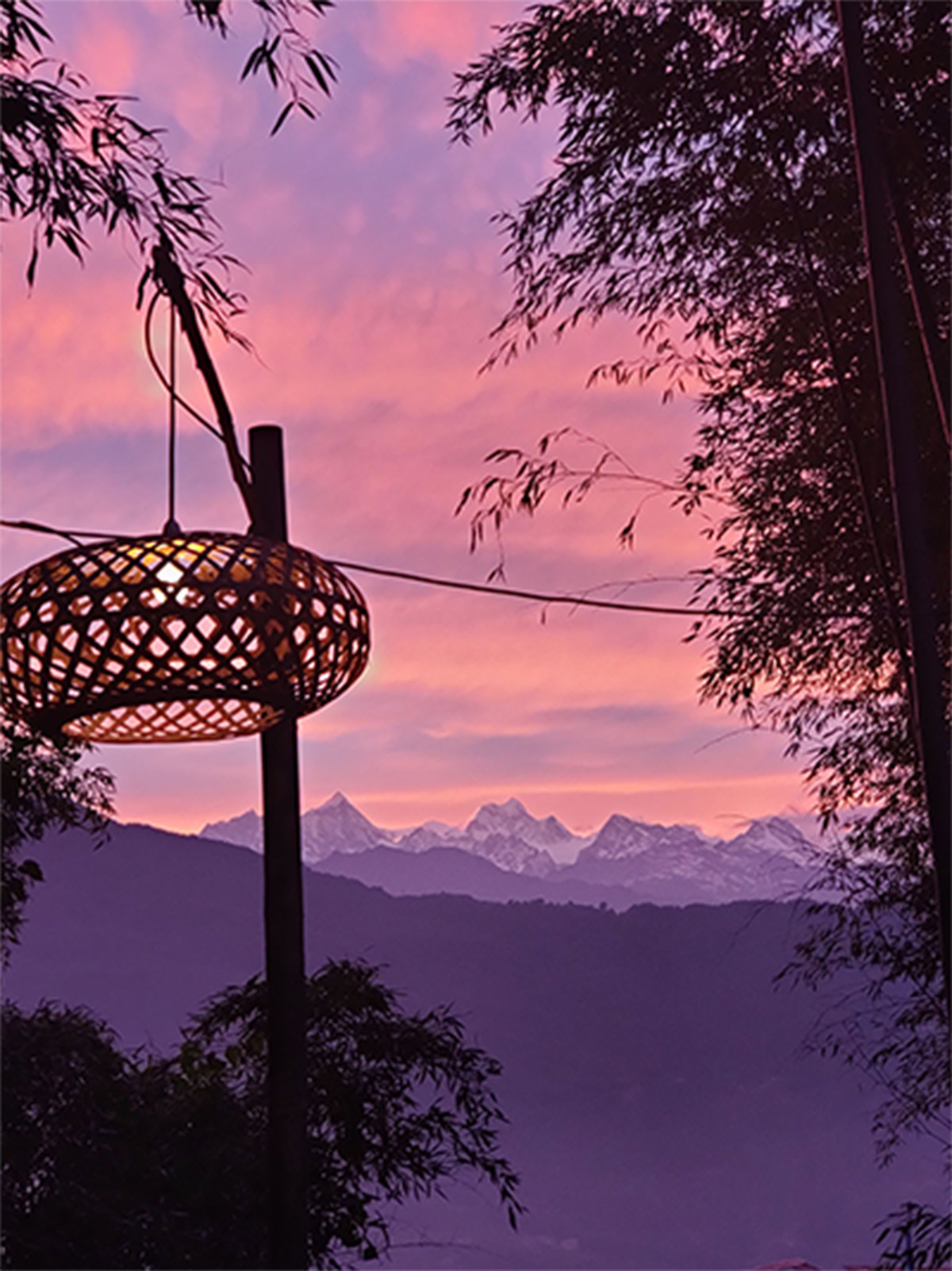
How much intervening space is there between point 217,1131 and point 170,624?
288 centimetres

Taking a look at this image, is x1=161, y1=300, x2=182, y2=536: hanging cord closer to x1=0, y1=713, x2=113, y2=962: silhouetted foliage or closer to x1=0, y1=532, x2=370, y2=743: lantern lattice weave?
x1=0, y1=532, x2=370, y2=743: lantern lattice weave

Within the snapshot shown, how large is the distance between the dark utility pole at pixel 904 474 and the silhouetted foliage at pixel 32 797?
2666 millimetres

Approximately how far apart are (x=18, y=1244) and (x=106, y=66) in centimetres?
295

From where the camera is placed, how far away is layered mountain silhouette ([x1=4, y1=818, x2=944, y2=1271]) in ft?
240

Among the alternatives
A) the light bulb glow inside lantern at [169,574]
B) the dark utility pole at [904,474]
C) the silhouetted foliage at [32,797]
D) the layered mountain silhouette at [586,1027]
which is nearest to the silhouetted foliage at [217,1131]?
the silhouetted foliage at [32,797]

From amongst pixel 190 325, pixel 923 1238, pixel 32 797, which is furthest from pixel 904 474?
pixel 32 797

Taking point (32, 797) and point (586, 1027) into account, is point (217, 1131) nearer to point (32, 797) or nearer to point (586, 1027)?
point (32, 797)

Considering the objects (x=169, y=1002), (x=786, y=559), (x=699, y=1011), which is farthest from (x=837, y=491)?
(x=699, y=1011)

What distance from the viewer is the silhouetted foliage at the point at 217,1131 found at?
424 cm

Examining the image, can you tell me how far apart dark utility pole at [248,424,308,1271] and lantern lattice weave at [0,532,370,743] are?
75cm

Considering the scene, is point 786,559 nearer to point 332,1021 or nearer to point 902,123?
point 902,123

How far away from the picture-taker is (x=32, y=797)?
20.2 ft

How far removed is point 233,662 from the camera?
90.0 inches

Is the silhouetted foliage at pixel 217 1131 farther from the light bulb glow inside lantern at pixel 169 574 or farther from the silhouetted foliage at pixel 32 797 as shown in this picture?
the light bulb glow inside lantern at pixel 169 574
